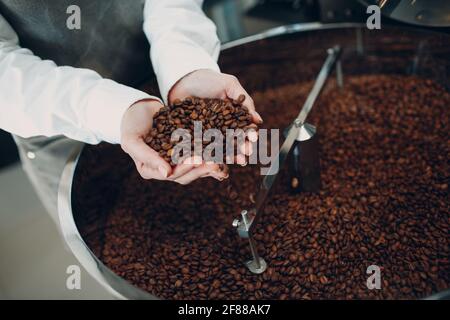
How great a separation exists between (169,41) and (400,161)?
1.89 ft

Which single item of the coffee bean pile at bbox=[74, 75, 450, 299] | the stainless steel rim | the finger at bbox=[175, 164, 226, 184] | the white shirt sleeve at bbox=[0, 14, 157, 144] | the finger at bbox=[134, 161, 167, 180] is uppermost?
the white shirt sleeve at bbox=[0, 14, 157, 144]

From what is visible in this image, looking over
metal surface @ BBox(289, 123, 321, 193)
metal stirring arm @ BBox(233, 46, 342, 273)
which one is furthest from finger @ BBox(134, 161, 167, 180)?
metal surface @ BBox(289, 123, 321, 193)

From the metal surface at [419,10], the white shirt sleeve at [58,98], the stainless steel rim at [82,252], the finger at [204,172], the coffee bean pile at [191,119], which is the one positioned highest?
the metal surface at [419,10]

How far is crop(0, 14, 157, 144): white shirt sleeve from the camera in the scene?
0.81m

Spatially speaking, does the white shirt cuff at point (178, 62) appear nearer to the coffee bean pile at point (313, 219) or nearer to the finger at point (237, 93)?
the finger at point (237, 93)

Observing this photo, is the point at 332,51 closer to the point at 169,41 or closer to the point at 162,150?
the point at 169,41

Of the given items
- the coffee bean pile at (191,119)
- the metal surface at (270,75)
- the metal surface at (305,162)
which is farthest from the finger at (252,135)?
the metal surface at (270,75)

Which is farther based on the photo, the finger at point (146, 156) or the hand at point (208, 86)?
the hand at point (208, 86)

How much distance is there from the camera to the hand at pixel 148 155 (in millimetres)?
736

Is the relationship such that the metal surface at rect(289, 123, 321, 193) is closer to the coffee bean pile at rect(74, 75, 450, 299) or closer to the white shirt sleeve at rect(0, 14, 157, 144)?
the coffee bean pile at rect(74, 75, 450, 299)

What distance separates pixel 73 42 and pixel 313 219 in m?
0.63

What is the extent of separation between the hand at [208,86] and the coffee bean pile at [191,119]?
0.05m

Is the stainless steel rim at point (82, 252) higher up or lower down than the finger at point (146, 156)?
lower down
